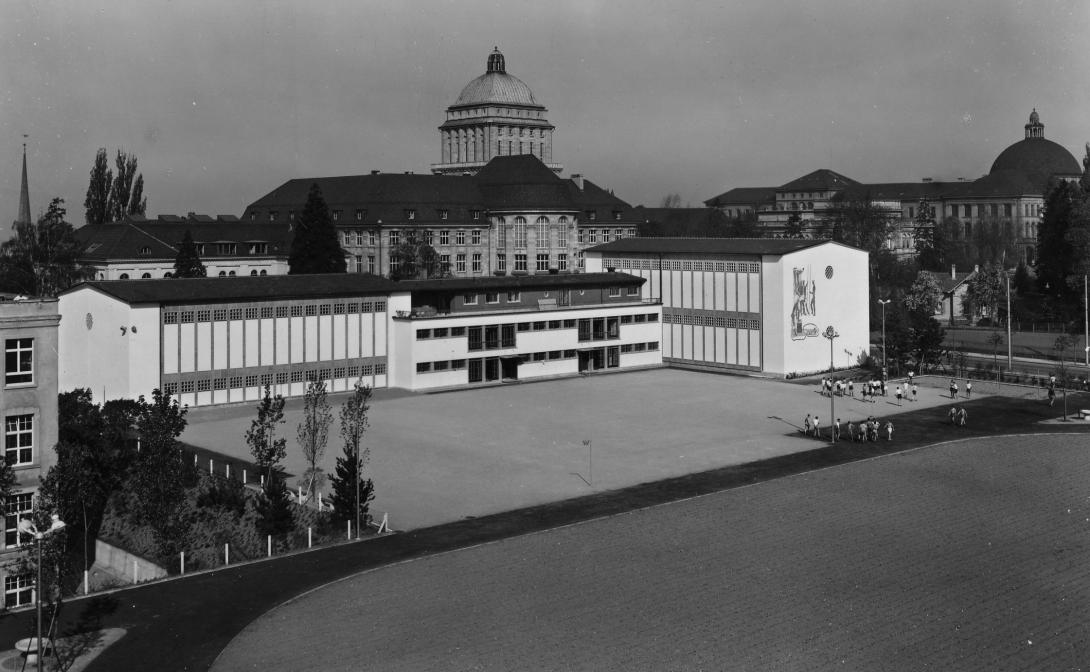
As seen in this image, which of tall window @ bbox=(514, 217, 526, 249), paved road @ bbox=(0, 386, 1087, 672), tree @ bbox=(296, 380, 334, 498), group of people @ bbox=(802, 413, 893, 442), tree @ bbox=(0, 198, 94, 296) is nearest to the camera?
paved road @ bbox=(0, 386, 1087, 672)

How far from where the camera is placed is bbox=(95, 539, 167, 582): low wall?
32.7 metres

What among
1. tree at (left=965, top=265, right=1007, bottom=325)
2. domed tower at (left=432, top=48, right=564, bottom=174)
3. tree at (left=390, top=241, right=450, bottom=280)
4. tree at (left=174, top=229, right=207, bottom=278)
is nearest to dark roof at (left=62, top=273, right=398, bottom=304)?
tree at (left=174, top=229, right=207, bottom=278)

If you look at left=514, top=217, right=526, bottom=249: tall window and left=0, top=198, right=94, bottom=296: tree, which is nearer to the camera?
left=0, top=198, right=94, bottom=296: tree

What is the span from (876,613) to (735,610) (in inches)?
122

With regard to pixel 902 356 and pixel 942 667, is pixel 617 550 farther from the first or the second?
pixel 902 356

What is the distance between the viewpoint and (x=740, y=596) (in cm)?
2883

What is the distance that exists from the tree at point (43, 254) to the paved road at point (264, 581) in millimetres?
58270

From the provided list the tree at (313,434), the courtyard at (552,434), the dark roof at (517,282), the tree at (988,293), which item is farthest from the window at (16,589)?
the tree at (988,293)

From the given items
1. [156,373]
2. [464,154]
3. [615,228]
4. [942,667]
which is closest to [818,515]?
[942,667]

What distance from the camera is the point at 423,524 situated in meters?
36.9

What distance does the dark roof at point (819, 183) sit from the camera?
625ft

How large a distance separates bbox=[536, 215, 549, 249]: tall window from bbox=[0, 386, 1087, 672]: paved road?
71667mm

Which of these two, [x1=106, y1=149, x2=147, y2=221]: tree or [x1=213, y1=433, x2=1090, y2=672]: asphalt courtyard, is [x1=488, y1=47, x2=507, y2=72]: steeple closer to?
[x1=106, y1=149, x2=147, y2=221]: tree

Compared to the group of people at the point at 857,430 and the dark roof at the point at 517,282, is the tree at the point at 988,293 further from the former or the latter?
the group of people at the point at 857,430
